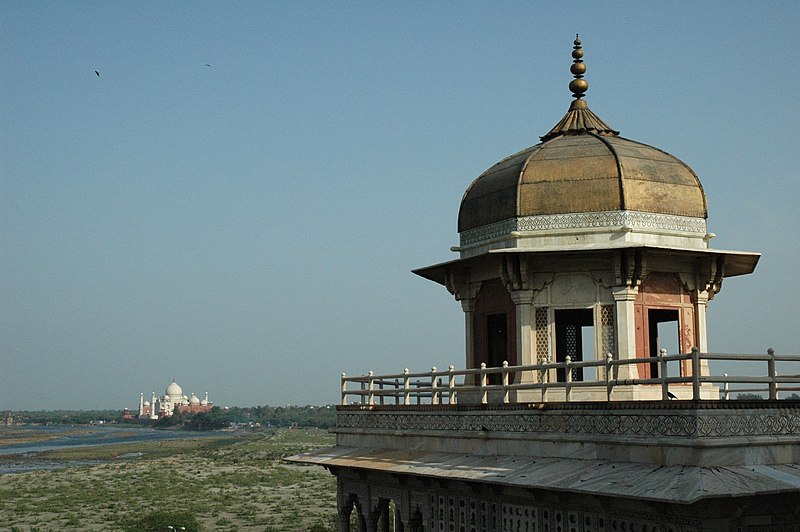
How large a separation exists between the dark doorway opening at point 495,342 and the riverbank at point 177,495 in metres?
30.3

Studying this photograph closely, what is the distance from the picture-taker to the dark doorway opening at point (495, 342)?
1770cm

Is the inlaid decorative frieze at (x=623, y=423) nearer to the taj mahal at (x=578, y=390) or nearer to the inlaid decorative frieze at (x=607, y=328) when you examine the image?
the taj mahal at (x=578, y=390)

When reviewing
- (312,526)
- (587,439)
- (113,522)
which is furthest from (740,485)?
(113,522)

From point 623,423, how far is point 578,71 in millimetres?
9564

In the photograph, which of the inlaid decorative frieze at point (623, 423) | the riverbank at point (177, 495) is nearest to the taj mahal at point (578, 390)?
the inlaid decorative frieze at point (623, 423)

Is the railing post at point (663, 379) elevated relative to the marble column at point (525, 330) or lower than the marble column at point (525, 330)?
lower

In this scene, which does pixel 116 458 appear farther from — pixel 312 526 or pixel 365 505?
pixel 365 505

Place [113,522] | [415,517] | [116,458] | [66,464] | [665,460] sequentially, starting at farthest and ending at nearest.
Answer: [116,458]
[66,464]
[113,522]
[415,517]
[665,460]

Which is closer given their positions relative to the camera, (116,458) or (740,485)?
(740,485)

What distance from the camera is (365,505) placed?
17.3 metres

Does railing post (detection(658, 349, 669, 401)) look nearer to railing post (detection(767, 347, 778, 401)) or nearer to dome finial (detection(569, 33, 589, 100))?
railing post (detection(767, 347, 778, 401))

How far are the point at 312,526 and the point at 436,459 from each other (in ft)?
110

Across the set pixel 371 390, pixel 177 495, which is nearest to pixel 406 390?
pixel 371 390

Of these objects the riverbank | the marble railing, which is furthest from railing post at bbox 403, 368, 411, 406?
the riverbank
